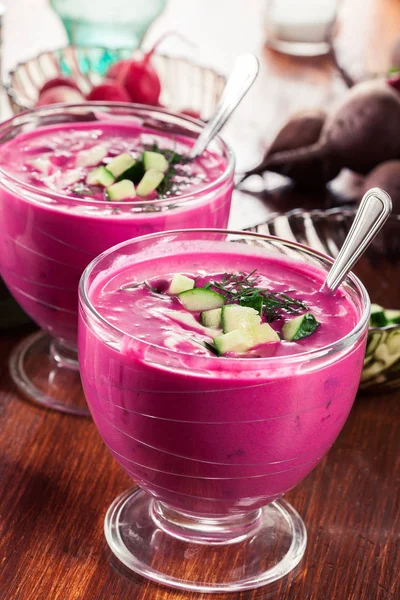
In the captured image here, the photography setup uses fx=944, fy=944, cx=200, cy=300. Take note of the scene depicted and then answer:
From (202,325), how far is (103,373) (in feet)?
0.40

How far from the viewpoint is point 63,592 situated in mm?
1055

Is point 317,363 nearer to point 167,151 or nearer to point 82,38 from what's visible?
point 167,151

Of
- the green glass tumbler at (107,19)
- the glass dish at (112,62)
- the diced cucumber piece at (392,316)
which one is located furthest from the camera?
the green glass tumbler at (107,19)

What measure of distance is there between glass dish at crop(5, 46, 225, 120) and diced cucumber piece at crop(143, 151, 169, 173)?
2.58ft

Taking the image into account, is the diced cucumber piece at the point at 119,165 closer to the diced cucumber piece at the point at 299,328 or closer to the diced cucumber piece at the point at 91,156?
the diced cucumber piece at the point at 91,156

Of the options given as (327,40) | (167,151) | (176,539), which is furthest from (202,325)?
(327,40)

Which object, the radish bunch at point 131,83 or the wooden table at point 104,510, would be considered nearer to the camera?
the wooden table at point 104,510

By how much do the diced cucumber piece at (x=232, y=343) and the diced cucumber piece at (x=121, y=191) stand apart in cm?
41

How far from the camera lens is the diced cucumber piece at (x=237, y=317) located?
1.02 metres

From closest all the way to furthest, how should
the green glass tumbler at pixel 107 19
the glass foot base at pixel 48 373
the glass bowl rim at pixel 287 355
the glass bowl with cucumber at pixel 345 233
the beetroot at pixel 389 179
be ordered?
the glass bowl rim at pixel 287 355 → the glass foot base at pixel 48 373 → the glass bowl with cucumber at pixel 345 233 → the beetroot at pixel 389 179 → the green glass tumbler at pixel 107 19

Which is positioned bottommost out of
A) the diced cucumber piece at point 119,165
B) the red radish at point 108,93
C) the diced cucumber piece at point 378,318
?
the diced cucumber piece at point 378,318

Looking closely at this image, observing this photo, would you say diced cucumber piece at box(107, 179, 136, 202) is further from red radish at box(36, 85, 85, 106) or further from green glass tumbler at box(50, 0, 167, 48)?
green glass tumbler at box(50, 0, 167, 48)

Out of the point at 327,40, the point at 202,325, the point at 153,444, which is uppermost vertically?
the point at 202,325

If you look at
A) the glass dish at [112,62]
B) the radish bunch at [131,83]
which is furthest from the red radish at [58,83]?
the glass dish at [112,62]
